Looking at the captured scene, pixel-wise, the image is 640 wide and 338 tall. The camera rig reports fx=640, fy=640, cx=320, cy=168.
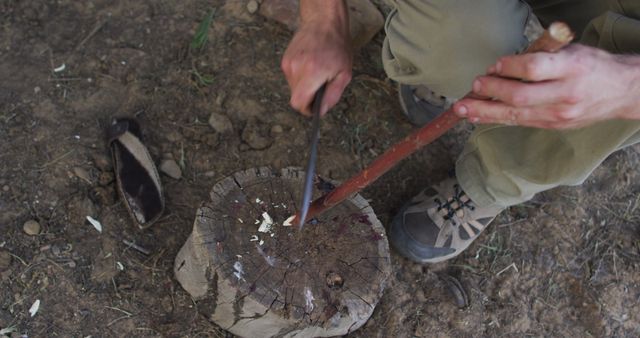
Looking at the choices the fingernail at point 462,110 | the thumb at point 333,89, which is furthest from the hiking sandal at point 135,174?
the fingernail at point 462,110

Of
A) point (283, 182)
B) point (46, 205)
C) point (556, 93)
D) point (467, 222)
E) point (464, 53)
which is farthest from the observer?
point (467, 222)

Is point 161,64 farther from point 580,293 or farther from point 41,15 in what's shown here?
point 580,293

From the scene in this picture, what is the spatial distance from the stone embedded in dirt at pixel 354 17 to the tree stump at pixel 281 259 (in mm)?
956

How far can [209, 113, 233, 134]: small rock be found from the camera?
2.37 metres

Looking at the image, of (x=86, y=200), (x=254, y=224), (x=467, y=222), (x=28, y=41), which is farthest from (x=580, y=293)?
(x=28, y=41)

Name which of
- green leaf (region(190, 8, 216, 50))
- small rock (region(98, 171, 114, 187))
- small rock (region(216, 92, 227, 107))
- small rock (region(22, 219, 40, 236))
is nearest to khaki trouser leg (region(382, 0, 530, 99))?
small rock (region(216, 92, 227, 107))

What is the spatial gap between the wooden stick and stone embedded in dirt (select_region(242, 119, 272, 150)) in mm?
669

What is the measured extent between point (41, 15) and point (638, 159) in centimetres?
249

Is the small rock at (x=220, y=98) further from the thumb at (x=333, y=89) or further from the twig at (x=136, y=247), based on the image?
the thumb at (x=333, y=89)

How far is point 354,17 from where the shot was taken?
259 cm

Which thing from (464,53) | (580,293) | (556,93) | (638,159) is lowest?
(580,293)

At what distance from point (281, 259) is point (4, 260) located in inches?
35.6

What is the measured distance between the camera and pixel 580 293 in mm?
2375

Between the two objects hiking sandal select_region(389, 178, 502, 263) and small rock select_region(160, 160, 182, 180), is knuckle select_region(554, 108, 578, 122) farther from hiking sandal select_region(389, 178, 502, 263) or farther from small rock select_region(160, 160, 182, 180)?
small rock select_region(160, 160, 182, 180)
